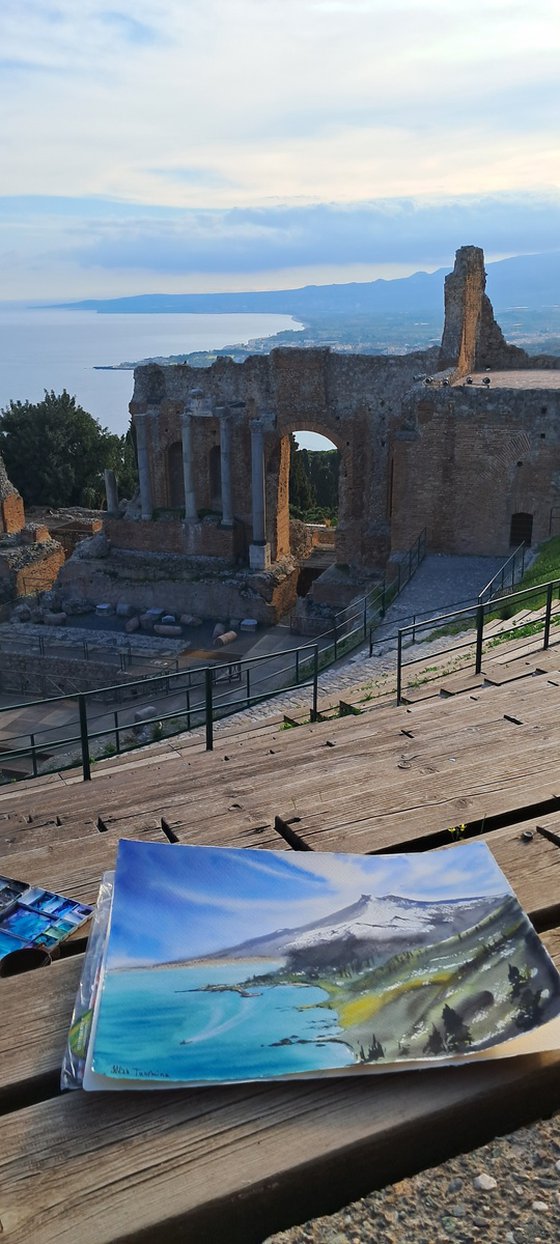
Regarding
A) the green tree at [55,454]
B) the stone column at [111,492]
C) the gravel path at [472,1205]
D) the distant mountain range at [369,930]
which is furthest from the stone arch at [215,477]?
the gravel path at [472,1205]

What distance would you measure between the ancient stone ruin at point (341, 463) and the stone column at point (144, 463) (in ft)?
0.15

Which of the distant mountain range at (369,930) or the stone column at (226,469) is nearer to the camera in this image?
the distant mountain range at (369,930)

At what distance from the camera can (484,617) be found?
1557 centimetres

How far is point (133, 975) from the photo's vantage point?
2674mm

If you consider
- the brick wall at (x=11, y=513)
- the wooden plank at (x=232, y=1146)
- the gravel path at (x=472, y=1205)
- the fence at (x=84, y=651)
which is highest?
the wooden plank at (x=232, y=1146)

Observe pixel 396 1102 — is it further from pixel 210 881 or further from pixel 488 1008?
pixel 210 881

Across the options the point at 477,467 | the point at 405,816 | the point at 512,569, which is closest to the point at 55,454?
the point at 477,467

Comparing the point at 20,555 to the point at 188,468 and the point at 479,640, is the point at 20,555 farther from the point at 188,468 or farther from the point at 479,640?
the point at 479,640

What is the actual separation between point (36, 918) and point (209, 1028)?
1.19 meters

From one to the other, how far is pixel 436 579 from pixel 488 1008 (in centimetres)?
1857

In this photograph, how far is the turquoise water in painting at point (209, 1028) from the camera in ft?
7.81

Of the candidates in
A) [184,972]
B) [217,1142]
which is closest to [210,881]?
[184,972]

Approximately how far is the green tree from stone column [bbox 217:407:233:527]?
16.2 m

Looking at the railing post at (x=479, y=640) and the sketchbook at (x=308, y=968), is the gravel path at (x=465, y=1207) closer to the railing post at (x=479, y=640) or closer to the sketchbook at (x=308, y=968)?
the sketchbook at (x=308, y=968)
